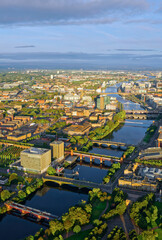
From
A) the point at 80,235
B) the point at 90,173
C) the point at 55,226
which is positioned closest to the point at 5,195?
the point at 55,226

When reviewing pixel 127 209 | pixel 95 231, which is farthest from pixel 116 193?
pixel 95 231

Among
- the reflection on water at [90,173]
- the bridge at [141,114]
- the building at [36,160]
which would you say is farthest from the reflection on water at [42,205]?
the bridge at [141,114]

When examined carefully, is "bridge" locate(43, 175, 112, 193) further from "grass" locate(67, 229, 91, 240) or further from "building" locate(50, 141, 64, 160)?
"grass" locate(67, 229, 91, 240)

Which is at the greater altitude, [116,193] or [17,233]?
[116,193]

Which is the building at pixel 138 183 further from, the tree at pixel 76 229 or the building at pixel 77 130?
the building at pixel 77 130

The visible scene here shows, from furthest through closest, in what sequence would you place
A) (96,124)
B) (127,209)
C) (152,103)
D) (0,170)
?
(152,103) < (96,124) < (0,170) < (127,209)

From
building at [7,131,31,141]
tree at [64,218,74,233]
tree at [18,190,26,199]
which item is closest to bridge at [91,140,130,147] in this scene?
building at [7,131,31,141]

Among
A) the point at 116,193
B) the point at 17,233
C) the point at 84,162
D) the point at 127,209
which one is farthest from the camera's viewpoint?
the point at 84,162

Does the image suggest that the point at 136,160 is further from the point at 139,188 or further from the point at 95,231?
the point at 95,231
